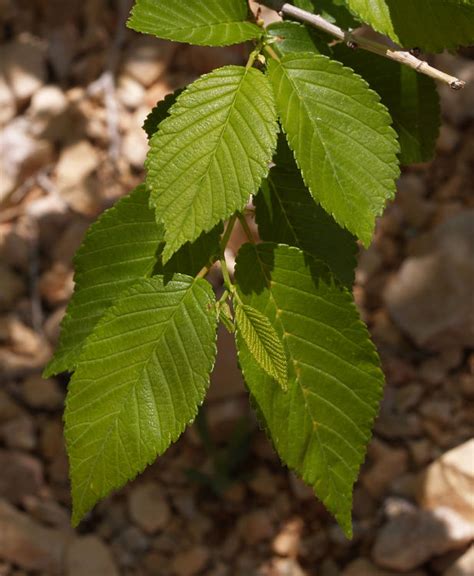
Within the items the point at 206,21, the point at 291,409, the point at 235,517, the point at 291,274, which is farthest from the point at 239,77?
the point at 235,517

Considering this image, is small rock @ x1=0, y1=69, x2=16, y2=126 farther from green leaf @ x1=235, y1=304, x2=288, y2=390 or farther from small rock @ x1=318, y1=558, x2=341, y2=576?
green leaf @ x1=235, y1=304, x2=288, y2=390

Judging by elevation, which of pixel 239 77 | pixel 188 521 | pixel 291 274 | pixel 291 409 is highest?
pixel 239 77

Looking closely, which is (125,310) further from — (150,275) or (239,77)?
(239,77)

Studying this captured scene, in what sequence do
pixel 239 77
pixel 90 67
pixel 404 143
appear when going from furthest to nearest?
pixel 90 67 → pixel 404 143 → pixel 239 77

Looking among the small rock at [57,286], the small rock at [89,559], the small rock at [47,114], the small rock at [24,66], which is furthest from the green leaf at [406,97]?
the small rock at [24,66]

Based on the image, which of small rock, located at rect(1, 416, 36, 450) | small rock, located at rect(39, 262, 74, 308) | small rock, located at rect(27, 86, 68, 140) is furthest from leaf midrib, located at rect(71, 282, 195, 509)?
small rock, located at rect(27, 86, 68, 140)

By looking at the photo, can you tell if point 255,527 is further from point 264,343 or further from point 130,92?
point 264,343
